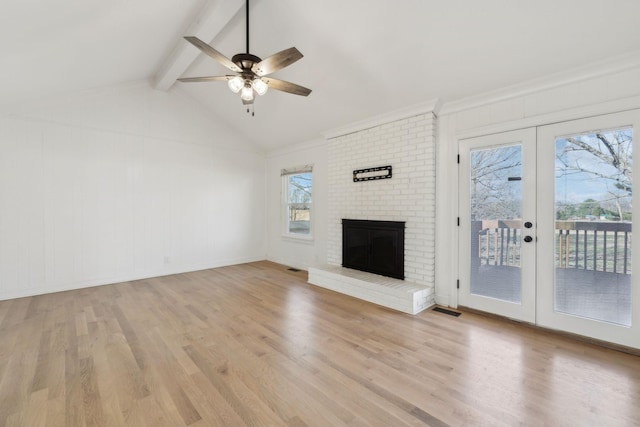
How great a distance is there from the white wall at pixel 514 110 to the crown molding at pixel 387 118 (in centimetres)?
18

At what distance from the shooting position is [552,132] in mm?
2832

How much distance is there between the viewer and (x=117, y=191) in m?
4.72

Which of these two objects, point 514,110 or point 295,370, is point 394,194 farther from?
point 295,370

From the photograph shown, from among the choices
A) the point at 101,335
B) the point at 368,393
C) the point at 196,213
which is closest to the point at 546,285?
the point at 368,393

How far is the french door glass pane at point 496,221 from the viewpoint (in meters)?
3.09

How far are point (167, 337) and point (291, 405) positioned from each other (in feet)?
5.33

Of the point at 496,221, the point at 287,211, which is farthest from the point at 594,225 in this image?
the point at 287,211

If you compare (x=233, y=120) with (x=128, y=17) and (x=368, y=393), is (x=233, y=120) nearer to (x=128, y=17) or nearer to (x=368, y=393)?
(x=128, y=17)

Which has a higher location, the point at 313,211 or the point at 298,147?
the point at 298,147

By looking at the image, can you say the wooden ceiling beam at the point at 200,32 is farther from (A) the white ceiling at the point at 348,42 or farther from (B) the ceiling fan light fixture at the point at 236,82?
(B) the ceiling fan light fixture at the point at 236,82

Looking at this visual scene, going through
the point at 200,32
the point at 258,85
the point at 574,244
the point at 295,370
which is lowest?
the point at 295,370

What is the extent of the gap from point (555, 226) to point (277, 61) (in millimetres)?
3174

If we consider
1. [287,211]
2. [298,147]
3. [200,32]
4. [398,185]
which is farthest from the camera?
[287,211]

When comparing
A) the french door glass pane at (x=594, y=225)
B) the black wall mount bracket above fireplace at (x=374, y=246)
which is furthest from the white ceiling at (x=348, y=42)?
the black wall mount bracket above fireplace at (x=374, y=246)
